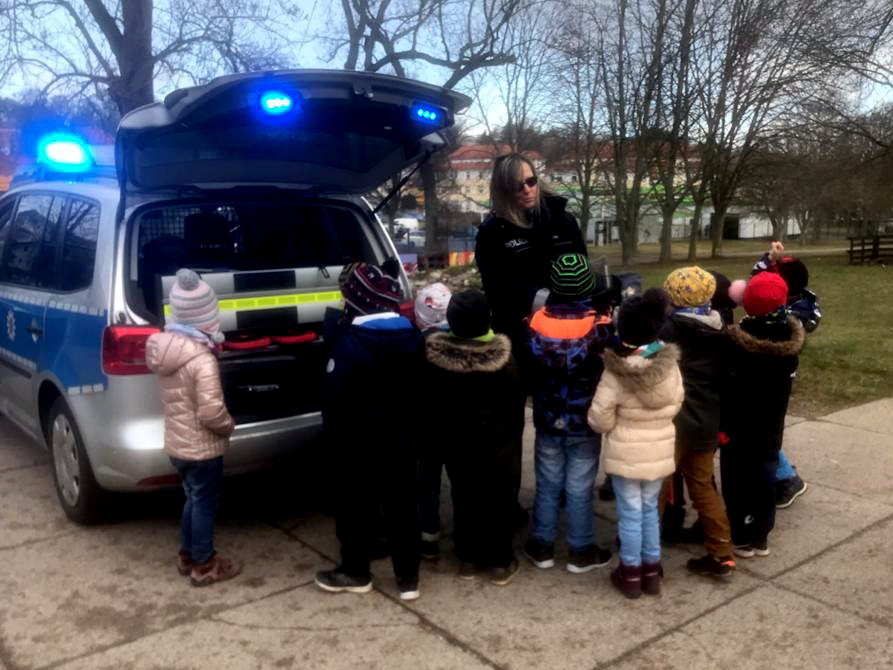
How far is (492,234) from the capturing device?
4.21 metres

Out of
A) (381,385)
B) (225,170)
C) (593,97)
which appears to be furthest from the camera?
(593,97)

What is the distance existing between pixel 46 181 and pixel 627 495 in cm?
361

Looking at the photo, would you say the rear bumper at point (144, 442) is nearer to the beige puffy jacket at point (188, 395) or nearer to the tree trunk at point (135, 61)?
the beige puffy jacket at point (188, 395)

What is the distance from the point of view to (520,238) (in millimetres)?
4152

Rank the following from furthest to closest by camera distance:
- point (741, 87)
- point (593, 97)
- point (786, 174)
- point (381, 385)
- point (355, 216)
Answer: point (786, 174) → point (593, 97) → point (741, 87) → point (355, 216) → point (381, 385)

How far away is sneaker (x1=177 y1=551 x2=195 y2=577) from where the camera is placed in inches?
149

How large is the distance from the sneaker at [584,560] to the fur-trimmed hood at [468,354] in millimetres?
961

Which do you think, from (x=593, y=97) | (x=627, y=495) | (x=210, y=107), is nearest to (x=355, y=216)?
(x=210, y=107)

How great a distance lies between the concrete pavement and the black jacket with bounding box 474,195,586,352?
119 centimetres

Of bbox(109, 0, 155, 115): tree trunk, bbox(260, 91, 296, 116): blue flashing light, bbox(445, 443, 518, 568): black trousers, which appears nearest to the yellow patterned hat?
bbox(445, 443, 518, 568): black trousers

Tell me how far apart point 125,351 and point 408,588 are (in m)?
1.60

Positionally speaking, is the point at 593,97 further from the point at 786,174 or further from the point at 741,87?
the point at 786,174

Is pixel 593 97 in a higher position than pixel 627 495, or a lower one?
higher

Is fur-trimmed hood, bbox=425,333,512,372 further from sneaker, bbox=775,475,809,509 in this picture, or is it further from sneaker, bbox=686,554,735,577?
sneaker, bbox=775,475,809,509
